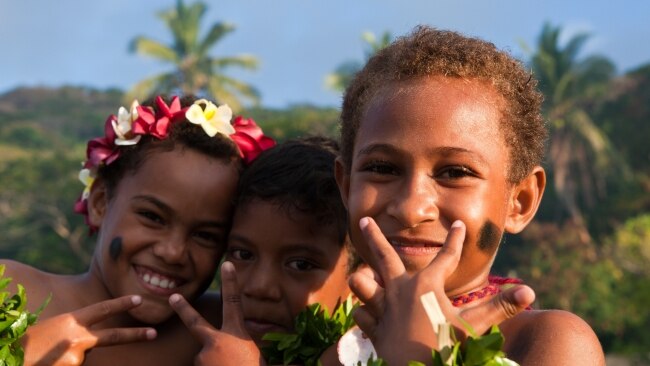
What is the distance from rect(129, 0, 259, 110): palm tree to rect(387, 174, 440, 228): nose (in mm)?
30824

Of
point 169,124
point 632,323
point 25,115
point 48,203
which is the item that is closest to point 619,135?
point 632,323

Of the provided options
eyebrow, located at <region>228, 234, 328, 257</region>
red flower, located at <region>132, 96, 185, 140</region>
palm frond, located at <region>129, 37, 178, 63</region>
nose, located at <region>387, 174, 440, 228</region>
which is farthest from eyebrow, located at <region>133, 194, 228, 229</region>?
palm frond, located at <region>129, 37, 178, 63</region>

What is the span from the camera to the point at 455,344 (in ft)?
7.67

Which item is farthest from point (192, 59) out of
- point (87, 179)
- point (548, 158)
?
point (87, 179)

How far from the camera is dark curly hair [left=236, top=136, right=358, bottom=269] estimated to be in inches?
144

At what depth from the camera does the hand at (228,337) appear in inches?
117

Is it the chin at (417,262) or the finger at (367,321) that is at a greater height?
the chin at (417,262)

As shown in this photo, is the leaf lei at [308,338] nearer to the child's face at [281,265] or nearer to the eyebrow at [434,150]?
the child's face at [281,265]

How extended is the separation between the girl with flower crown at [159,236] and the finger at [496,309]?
165 centimetres

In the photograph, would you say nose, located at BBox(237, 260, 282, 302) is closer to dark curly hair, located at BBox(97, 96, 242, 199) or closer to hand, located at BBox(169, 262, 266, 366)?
hand, located at BBox(169, 262, 266, 366)

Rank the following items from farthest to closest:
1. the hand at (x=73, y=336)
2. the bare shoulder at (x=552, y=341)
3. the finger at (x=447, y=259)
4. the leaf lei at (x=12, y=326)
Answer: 1. the hand at (x=73, y=336)
2. the leaf lei at (x=12, y=326)
3. the bare shoulder at (x=552, y=341)
4. the finger at (x=447, y=259)

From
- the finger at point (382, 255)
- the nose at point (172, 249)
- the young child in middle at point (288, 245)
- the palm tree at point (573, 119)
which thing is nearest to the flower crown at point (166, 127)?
the young child in middle at point (288, 245)

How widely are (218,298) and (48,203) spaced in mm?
33377

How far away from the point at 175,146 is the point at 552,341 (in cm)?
201
